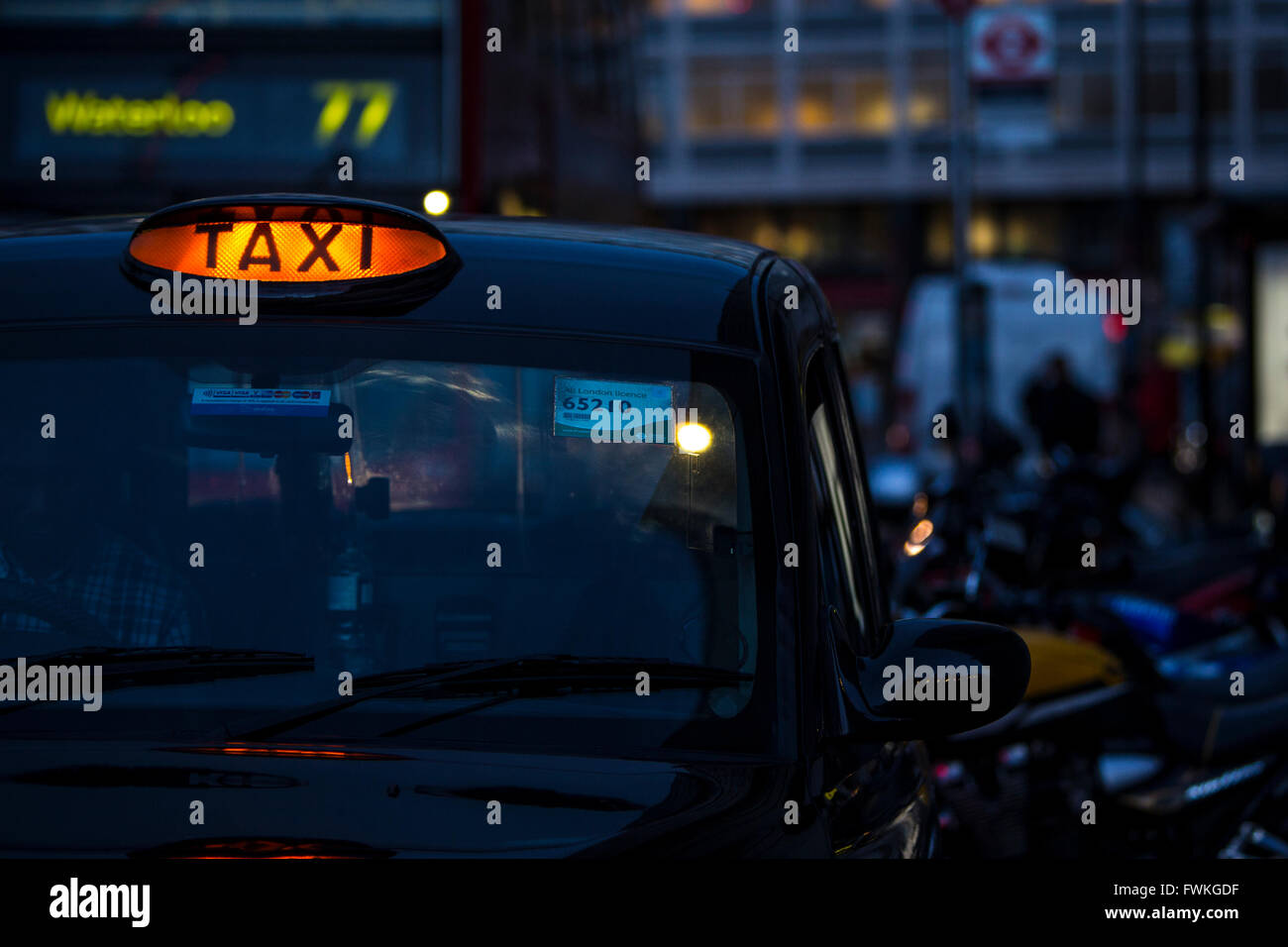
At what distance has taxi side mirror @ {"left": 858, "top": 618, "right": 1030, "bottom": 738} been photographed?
2486 millimetres

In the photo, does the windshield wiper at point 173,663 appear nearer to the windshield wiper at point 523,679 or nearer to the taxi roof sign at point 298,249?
the windshield wiper at point 523,679

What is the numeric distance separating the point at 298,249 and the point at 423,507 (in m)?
0.37

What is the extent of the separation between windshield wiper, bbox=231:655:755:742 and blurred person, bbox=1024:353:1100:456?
13.1 meters

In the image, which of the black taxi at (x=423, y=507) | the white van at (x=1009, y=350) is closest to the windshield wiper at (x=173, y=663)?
the black taxi at (x=423, y=507)

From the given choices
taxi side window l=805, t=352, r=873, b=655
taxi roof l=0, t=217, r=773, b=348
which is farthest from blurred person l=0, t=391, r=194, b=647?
taxi side window l=805, t=352, r=873, b=655

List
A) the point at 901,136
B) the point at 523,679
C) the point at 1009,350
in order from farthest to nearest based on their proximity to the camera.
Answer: the point at 901,136
the point at 1009,350
the point at 523,679

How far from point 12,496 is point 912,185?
2158 inches

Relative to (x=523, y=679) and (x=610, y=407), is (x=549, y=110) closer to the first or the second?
(x=610, y=407)

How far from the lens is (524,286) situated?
2625mm

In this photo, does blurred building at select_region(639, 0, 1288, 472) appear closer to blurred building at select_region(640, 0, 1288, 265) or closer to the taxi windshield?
blurred building at select_region(640, 0, 1288, 265)

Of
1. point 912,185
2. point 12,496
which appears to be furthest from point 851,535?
point 912,185

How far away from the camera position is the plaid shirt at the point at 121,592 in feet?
8.14

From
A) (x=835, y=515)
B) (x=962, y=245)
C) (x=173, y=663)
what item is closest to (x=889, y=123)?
(x=962, y=245)

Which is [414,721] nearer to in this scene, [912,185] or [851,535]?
[851,535]
